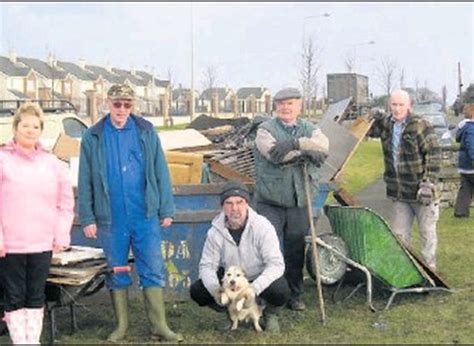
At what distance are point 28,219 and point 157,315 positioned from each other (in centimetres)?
128

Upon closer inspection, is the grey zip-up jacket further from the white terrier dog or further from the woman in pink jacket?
the woman in pink jacket

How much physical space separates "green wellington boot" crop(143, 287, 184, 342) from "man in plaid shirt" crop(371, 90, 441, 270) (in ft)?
8.07

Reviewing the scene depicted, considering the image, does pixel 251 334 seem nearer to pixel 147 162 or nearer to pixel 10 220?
pixel 147 162

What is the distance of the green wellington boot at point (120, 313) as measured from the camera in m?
5.95

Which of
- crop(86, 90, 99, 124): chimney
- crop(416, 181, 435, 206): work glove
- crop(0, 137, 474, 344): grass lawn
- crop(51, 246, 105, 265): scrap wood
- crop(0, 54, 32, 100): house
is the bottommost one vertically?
crop(0, 137, 474, 344): grass lawn

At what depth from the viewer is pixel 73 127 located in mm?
11953

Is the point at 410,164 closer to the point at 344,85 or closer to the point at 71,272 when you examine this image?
the point at 71,272

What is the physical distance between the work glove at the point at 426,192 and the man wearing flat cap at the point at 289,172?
1.10 meters

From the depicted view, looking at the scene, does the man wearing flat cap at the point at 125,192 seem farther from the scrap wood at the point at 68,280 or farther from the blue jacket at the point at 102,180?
the scrap wood at the point at 68,280

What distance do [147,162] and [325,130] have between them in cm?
286

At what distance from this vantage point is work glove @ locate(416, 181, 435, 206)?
7254 mm

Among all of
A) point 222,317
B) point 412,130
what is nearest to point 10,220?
point 222,317

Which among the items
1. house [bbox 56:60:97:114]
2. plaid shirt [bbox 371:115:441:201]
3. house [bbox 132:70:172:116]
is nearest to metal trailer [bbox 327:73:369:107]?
house [bbox 132:70:172:116]

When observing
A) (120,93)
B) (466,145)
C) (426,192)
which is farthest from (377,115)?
(466,145)
